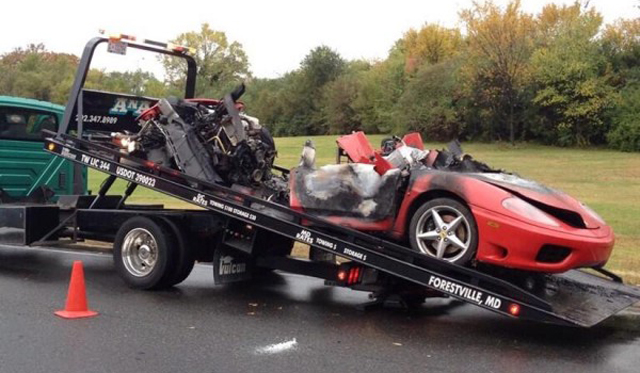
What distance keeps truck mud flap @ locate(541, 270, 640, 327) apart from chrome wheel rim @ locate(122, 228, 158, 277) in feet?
13.6

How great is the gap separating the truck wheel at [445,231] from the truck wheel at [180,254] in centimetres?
267

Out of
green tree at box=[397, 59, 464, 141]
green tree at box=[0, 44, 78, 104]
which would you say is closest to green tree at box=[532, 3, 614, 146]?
green tree at box=[397, 59, 464, 141]

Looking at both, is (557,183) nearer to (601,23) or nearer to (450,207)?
(450,207)

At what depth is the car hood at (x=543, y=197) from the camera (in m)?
5.93

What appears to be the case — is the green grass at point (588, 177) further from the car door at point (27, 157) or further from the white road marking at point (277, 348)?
the white road marking at point (277, 348)

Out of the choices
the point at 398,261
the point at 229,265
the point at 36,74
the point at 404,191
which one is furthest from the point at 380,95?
the point at 398,261

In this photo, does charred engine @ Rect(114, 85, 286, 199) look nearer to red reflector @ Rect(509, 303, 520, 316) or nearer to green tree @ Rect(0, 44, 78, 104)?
red reflector @ Rect(509, 303, 520, 316)

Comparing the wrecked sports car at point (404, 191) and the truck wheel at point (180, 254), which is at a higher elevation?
the wrecked sports car at point (404, 191)

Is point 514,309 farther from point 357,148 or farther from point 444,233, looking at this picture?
point 357,148

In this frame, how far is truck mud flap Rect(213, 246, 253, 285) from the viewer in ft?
24.8

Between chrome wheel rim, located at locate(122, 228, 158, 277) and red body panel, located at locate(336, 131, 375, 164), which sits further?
chrome wheel rim, located at locate(122, 228, 158, 277)

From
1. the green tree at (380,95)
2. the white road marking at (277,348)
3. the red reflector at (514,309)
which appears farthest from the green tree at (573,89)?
the white road marking at (277,348)

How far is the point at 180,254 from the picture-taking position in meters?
7.69

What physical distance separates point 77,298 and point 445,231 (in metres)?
3.54
